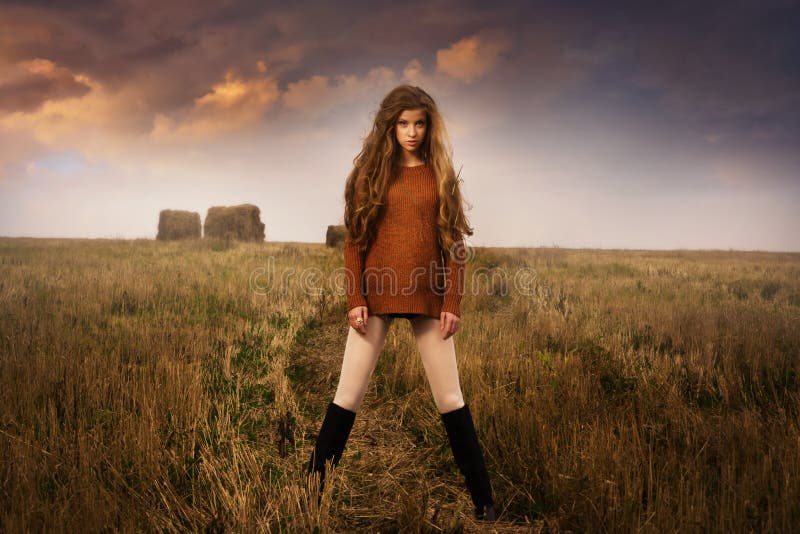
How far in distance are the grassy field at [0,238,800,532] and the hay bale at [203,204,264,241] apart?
67.6 ft

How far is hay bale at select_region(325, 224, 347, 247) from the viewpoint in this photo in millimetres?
23745

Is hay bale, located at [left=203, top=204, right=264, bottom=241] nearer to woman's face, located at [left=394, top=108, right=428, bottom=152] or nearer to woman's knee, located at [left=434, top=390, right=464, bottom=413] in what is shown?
woman's face, located at [left=394, top=108, right=428, bottom=152]

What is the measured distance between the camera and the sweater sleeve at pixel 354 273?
2.81 meters

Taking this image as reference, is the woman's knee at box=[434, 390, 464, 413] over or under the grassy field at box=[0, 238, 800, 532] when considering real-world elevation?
over

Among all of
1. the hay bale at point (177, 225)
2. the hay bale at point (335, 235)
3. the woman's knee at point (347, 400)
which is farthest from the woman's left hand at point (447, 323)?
the hay bale at point (177, 225)

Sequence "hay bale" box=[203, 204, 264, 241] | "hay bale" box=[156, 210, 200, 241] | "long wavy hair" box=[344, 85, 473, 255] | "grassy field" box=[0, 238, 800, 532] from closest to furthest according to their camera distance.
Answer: "grassy field" box=[0, 238, 800, 532] → "long wavy hair" box=[344, 85, 473, 255] → "hay bale" box=[203, 204, 264, 241] → "hay bale" box=[156, 210, 200, 241]

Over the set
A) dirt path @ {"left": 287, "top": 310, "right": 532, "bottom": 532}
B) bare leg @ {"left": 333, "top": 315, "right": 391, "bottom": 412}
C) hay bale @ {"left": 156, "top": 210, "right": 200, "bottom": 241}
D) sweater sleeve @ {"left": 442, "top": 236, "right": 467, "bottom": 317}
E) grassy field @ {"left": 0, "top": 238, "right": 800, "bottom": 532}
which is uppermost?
hay bale @ {"left": 156, "top": 210, "right": 200, "bottom": 241}

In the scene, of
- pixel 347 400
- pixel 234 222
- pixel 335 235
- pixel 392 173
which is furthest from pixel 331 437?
pixel 234 222

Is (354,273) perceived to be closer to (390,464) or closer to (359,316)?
(359,316)

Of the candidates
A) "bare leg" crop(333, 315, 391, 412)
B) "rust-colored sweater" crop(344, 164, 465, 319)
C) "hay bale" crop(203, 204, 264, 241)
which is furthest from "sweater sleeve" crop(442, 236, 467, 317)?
"hay bale" crop(203, 204, 264, 241)

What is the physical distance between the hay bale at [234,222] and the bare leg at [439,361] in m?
27.2

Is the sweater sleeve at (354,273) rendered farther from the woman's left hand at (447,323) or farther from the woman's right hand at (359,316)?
the woman's left hand at (447,323)

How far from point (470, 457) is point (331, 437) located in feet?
2.63

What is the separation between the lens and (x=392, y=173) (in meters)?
2.93
